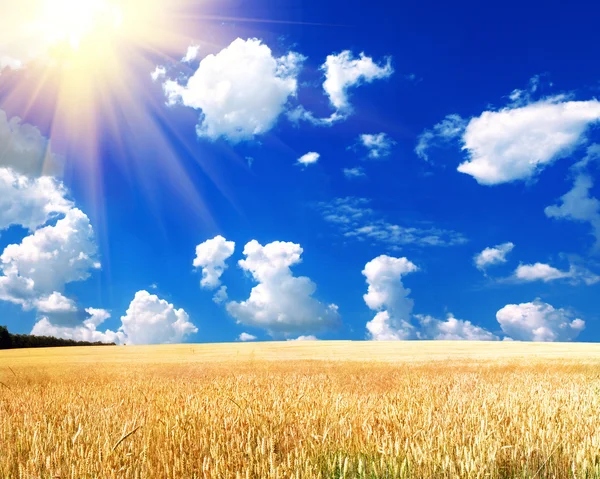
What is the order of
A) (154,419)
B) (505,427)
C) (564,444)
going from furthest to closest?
(154,419) < (505,427) < (564,444)

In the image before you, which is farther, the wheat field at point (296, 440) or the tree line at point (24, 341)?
the tree line at point (24, 341)

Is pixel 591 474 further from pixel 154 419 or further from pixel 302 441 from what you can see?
pixel 154 419

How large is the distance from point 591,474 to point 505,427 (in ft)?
5.47

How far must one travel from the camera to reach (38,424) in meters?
7.75

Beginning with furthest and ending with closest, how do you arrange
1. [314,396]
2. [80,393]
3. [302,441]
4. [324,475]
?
[80,393]
[314,396]
[302,441]
[324,475]

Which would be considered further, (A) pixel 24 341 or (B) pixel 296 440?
(A) pixel 24 341

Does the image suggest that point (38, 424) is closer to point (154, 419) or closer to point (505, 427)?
point (154, 419)

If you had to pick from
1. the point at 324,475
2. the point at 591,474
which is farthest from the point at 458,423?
the point at 324,475

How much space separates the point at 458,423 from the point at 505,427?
2.13 feet

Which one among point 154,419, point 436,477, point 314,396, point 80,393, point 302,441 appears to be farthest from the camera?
point 80,393

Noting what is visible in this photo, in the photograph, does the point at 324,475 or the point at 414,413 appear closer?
the point at 324,475

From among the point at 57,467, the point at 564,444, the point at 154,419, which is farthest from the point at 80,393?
the point at 564,444

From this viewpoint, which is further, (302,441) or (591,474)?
(302,441)

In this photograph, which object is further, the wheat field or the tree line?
the tree line
